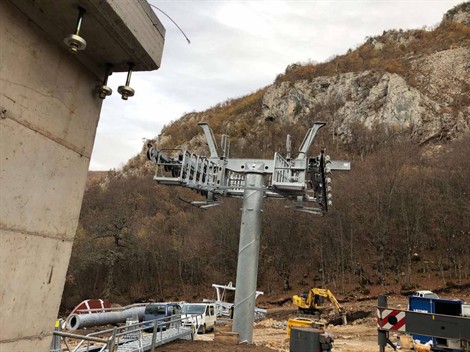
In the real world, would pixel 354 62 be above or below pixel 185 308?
above

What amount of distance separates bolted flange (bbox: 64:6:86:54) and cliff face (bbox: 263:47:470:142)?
194 ft

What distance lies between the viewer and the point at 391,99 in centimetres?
6078

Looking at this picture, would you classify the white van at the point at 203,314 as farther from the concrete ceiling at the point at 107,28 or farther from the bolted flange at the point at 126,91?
the concrete ceiling at the point at 107,28

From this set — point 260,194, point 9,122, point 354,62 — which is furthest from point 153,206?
point 9,122

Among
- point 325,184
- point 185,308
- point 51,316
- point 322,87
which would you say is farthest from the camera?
point 322,87

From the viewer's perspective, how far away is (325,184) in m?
13.1

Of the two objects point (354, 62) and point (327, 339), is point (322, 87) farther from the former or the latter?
point (327, 339)

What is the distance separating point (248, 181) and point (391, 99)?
54.6m

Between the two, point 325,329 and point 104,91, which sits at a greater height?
point 104,91

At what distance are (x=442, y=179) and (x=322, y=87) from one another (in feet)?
137

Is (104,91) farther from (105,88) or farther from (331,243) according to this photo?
(331,243)

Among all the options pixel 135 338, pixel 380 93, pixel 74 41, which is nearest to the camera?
pixel 74 41

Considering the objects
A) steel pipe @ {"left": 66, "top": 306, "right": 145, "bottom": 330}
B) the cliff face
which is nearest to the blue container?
steel pipe @ {"left": 66, "top": 306, "right": 145, "bottom": 330}

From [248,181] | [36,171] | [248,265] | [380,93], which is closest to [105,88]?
[36,171]
